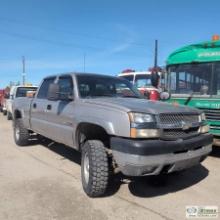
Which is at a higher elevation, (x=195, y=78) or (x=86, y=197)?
(x=195, y=78)

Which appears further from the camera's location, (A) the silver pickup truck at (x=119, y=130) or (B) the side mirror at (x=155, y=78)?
(B) the side mirror at (x=155, y=78)

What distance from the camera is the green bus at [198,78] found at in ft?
21.2

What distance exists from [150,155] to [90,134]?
4.55ft

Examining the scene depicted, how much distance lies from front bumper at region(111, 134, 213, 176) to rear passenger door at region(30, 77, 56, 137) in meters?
2.75

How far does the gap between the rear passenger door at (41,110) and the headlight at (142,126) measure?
9.34ft

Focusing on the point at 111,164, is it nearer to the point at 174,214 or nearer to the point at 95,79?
the point at 174,214

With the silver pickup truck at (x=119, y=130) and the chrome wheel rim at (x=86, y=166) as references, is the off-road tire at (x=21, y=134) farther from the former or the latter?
the chrome wheel rim at (x=86, y=166)

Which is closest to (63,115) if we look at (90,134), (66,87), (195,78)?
(66,87)

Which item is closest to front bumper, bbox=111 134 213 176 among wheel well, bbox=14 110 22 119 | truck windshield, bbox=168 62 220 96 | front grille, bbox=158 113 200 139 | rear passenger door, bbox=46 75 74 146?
front grille, bbox=158 113 200 139

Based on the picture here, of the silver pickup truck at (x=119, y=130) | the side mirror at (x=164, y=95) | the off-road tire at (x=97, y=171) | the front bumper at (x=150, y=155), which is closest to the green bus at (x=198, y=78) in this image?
the side mirror at (x=164, y=95)

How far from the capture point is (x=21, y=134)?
27.6 ft

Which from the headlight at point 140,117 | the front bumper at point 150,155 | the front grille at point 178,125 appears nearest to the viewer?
the front bumper at point 150,155

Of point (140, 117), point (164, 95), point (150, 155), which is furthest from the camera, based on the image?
point (164, 95)

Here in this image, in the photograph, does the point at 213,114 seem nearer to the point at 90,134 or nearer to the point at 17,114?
the point at 90,134
